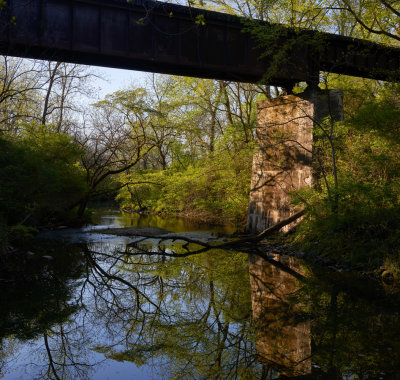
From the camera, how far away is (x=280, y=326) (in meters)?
5.51

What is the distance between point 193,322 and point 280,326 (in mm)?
1289

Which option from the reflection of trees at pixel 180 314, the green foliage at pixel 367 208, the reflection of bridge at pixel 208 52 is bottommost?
the reflection of trees at pixel 180 314

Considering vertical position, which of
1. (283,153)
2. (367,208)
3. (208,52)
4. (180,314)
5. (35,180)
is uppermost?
(208,52)

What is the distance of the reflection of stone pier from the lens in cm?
438

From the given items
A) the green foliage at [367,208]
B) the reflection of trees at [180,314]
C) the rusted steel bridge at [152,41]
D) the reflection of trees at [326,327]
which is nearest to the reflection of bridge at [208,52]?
the rusted steel bridge at [152,41]

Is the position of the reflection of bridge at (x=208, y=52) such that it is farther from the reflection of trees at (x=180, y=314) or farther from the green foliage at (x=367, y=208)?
the reflection of trees at (x=180, y=314)

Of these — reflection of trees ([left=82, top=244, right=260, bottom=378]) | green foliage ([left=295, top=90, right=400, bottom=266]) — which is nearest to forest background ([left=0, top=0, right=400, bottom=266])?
green foliage ([left=295, top=90, right=400, bottom=266])

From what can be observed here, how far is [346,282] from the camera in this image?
840cm

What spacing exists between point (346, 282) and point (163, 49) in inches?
375

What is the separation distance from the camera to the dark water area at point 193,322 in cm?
431

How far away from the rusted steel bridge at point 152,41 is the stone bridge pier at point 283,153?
112cm

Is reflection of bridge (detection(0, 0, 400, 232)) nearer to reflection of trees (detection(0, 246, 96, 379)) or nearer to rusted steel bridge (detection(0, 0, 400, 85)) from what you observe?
rusted steel bridge (detection(0, 0, 400, 85))

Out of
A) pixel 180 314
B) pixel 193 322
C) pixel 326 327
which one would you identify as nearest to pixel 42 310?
pixel 180 314

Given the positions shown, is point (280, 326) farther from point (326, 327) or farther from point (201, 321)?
point (201, 321)
